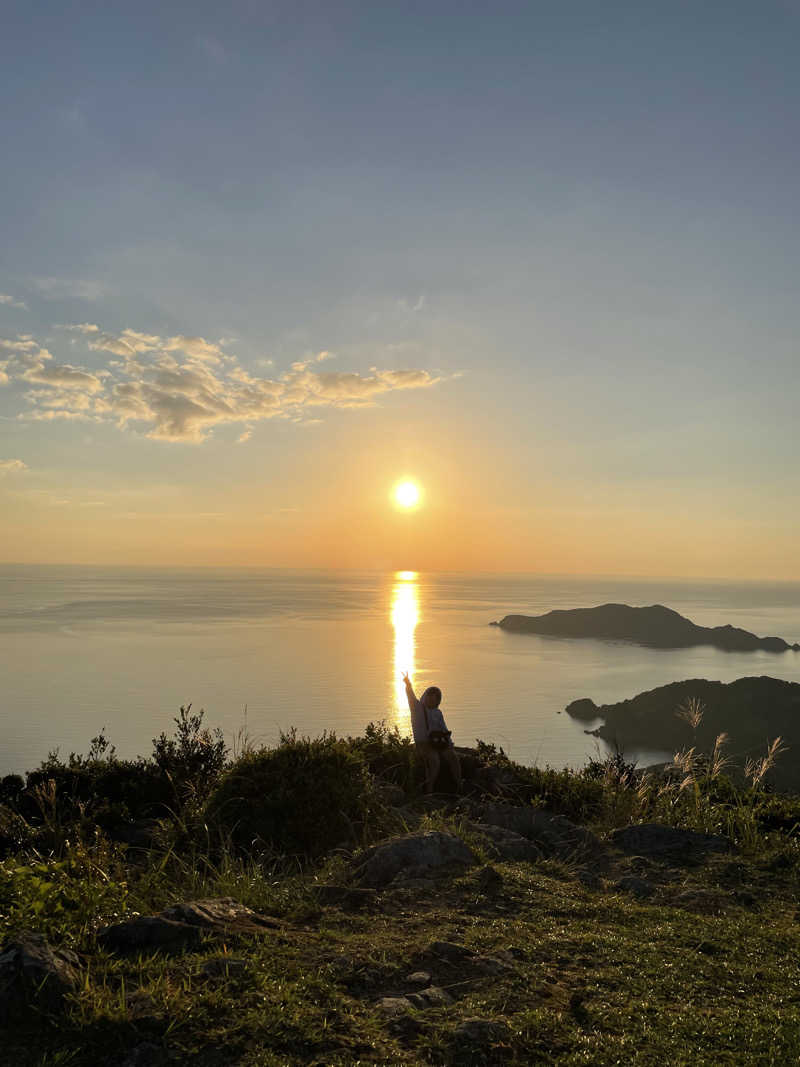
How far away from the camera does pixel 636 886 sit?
6848 mm

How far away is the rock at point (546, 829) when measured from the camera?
324 inches

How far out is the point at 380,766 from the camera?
1144 centimetres

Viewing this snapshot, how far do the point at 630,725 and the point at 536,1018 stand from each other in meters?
98.7

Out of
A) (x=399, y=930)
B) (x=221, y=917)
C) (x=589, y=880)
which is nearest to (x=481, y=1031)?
(x=399, y=930)

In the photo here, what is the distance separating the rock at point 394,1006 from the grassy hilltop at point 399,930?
0.01 m

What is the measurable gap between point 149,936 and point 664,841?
6.24 meters

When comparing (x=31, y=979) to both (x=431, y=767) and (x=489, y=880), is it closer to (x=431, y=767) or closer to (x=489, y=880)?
(x=489, y=880)

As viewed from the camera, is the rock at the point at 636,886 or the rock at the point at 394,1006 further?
the rock at the point at 636,886

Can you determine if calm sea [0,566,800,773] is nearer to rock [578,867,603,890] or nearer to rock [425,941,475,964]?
rock [578,867,603,890]

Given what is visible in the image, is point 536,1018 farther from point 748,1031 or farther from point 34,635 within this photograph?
point 34,635

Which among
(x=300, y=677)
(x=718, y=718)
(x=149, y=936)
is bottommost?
(x=300, y=677)

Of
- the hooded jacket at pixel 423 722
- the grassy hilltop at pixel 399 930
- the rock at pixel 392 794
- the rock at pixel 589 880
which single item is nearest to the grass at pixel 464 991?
the grassy hilltop at pixel 399 930

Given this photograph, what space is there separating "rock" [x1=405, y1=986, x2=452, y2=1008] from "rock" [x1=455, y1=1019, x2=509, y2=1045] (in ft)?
0.99

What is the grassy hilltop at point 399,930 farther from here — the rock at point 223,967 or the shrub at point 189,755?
the shrub at point 189,755
